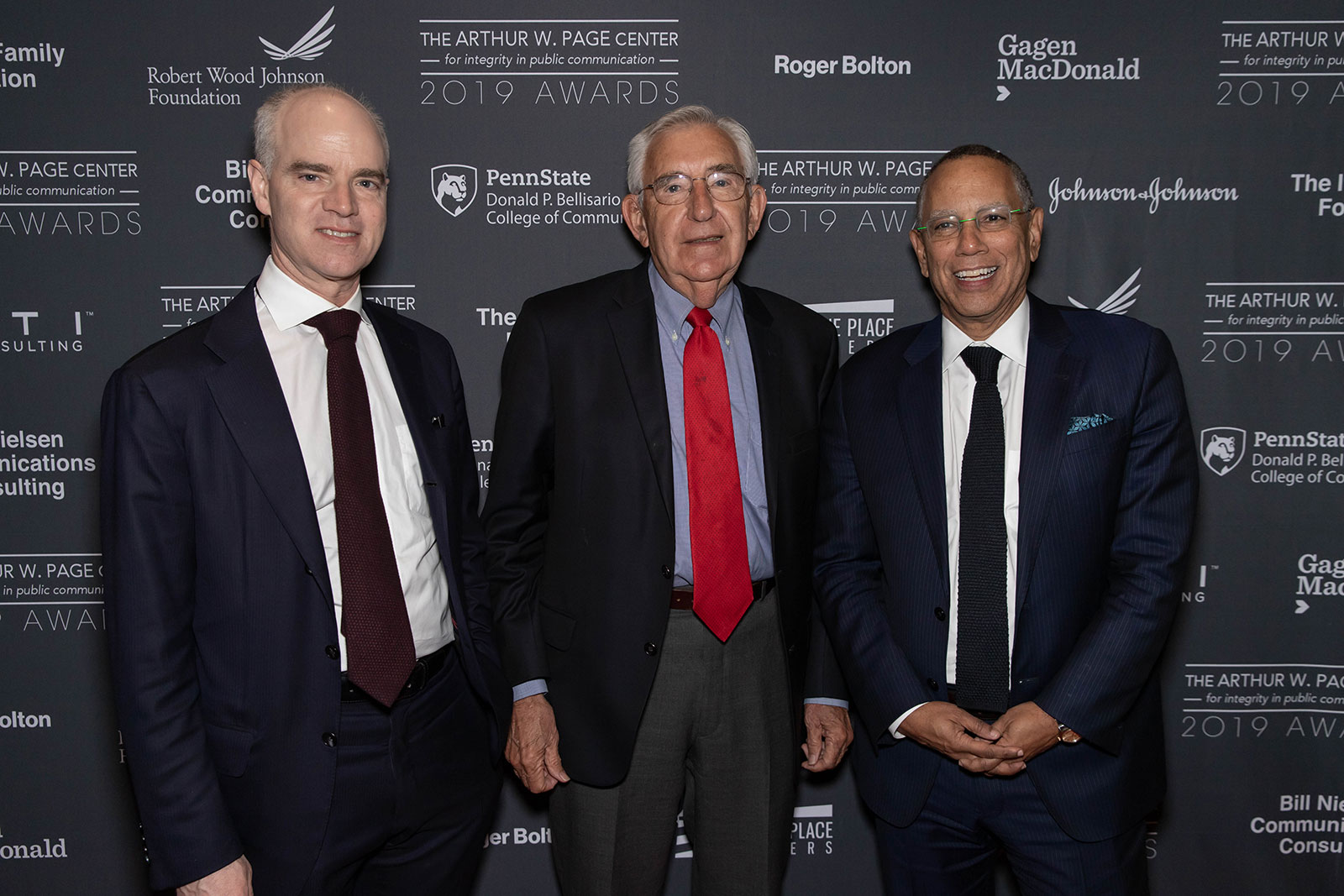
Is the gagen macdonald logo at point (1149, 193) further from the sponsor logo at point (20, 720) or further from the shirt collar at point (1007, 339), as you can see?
the sponsor logo at point (20, 720)

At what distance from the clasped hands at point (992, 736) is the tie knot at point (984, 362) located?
0.74 metres

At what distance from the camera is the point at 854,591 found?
2.13 m

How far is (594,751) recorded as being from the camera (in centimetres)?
213

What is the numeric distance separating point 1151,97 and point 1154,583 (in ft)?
6.19

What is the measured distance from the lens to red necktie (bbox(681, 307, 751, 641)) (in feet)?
6.89

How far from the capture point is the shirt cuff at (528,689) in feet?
7.10

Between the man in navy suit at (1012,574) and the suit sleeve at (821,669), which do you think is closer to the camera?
the man in navy suit at (1012,574)

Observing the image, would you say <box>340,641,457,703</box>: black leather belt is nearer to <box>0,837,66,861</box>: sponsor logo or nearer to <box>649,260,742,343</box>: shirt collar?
<box>649,260,742,343</box>: shirt collar

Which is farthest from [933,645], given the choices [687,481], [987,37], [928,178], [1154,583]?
[987,37]

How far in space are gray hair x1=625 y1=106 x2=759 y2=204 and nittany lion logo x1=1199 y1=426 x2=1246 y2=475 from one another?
6.31 ft

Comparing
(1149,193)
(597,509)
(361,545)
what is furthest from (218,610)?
(1149,193)

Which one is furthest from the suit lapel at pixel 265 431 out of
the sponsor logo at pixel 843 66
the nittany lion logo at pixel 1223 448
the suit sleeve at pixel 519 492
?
the nittany lion logo at pixel 1223 448

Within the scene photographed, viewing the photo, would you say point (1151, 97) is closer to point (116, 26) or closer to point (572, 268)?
point (572, 268)

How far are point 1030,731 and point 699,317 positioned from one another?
3.99 ft
